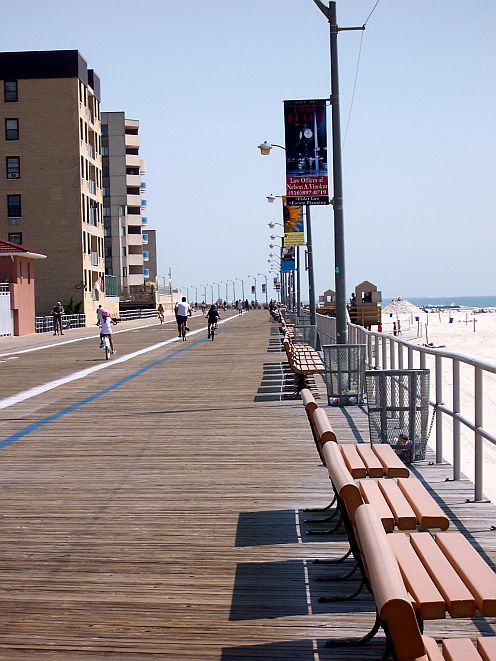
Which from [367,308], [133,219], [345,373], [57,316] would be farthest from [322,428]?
[133,219]

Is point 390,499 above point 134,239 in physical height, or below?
below

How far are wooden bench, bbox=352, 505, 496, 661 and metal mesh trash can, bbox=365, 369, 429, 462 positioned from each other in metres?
5.57

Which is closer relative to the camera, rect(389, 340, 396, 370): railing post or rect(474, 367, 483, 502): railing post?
rect(474, 367, 483, 502): railing post

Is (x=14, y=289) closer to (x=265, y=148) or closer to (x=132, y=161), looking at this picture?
(x=265, y=148)

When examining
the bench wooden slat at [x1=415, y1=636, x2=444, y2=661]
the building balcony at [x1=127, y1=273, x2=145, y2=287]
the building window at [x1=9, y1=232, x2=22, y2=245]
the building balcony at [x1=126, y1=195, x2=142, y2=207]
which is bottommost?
the bench wooden slat at [x1=415, y1=636, x2=444, y2=661]

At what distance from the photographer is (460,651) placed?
4.04 metres

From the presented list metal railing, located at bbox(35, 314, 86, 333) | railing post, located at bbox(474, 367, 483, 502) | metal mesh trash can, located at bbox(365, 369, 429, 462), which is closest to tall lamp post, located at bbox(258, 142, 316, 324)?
metal railing, located at bbox(35, 314, 86, 333)

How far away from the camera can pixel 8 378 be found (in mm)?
25688

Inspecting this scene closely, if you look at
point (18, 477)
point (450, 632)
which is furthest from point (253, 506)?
point (450, 632)

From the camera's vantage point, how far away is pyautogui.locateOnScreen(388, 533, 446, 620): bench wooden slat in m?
4.50

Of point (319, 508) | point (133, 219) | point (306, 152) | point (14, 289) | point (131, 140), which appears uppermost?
point (131, 140)

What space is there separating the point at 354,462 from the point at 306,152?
49.0 ft

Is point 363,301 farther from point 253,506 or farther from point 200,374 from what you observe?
point 253,506

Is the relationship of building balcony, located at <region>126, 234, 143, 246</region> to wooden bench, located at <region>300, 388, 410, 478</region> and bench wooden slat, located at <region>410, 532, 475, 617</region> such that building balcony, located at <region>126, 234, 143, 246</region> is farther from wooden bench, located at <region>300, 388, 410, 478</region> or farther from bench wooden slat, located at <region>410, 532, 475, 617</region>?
bench wooden slat, located at <region>410, 532, 475, 617</region>
